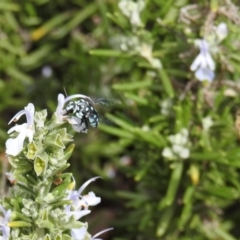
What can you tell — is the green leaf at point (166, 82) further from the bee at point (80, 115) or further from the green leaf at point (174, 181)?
the bee at point (80, 115)

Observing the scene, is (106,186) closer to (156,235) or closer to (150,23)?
(156,235)

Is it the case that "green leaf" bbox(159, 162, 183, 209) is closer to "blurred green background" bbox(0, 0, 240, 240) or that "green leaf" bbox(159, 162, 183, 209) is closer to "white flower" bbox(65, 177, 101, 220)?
"blurred green background" bbox(0, 0, 240, 240)

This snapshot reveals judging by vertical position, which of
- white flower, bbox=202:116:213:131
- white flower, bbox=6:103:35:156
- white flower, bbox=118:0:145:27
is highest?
white flower, bbox=118:0:145:27

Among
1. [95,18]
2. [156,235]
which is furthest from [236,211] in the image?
[95,18]

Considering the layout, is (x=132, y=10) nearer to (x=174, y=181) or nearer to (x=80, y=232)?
(x=174, y=181)

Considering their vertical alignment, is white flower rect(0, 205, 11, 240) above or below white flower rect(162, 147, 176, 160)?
below

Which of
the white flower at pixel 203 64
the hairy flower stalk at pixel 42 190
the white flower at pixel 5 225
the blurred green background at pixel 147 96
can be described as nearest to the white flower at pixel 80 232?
the hairy flower stalk at pixel 42 190

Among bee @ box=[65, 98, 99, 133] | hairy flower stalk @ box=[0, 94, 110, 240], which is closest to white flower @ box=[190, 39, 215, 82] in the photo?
bee @ box=[65, 98, 99, 133]
